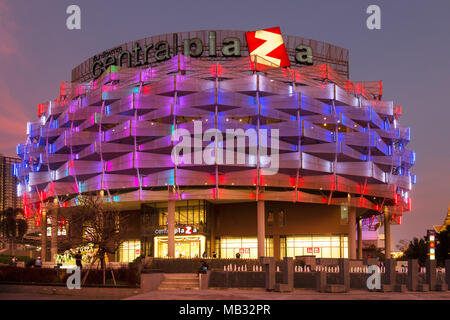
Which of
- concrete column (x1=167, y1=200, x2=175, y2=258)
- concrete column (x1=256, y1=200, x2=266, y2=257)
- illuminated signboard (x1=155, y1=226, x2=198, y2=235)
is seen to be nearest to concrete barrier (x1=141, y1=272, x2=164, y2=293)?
concrete column (x1=167, y1=200, x2=175, y2=258)

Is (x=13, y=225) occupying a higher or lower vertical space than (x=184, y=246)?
higher

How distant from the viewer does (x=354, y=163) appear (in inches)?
3041

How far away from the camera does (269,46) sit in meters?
83.1

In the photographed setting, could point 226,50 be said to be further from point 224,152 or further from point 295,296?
point 295,296

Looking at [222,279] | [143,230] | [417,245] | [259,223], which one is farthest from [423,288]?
[417,245]

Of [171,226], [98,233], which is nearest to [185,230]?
[171,226]

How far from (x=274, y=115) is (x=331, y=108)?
8576mm

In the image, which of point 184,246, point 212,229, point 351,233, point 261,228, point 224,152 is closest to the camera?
point 224,152

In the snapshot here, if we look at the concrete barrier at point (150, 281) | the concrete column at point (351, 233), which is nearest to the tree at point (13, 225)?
the concrete column at point (351, 233)

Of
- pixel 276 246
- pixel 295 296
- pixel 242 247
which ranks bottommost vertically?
pixel 295 296

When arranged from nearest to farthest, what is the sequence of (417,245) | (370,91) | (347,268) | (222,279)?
(347,268) < (222,279) < (370,91) < (417,245)

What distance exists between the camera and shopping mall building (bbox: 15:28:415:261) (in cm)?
7431

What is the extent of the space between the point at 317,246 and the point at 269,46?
27.8 metres

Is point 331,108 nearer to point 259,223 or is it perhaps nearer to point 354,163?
point 354,163
